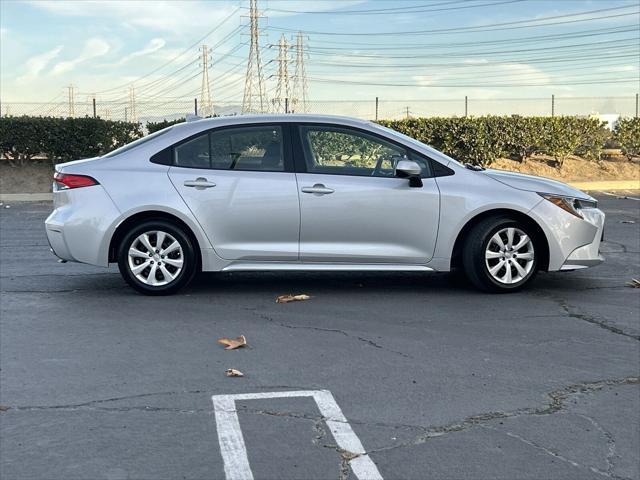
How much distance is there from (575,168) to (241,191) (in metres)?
17.0

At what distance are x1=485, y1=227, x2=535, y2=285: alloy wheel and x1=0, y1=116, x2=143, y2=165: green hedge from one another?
46.7 feet

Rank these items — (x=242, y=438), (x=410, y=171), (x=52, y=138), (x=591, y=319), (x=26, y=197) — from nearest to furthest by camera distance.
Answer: (x=242, y=438), (x=591, y=319), (x=410, y=171), (x=26, y=197), (x=52, y=138)

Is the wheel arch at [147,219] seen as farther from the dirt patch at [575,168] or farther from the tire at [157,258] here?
the dirt patch at [575,168]

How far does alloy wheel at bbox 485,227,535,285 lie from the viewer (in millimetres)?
6938

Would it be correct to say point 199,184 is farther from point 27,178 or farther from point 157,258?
point 27,178

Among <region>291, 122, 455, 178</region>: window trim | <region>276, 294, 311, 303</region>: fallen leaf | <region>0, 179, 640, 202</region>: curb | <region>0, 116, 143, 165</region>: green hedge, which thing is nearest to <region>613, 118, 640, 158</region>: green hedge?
<region>0, 179, 640, 202</region>: curb

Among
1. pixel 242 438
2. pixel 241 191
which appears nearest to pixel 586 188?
pixel 241 191

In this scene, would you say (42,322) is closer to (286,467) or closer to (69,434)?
(69,434)

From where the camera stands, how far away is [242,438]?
3803 mm

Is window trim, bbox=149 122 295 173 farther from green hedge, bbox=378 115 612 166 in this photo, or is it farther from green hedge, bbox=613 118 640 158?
green hedge, bbox=613 118 640 158

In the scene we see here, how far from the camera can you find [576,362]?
5105 mm

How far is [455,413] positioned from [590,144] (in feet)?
63.3

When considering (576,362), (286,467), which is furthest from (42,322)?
(576,362)

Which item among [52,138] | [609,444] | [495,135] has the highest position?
[495,135]
